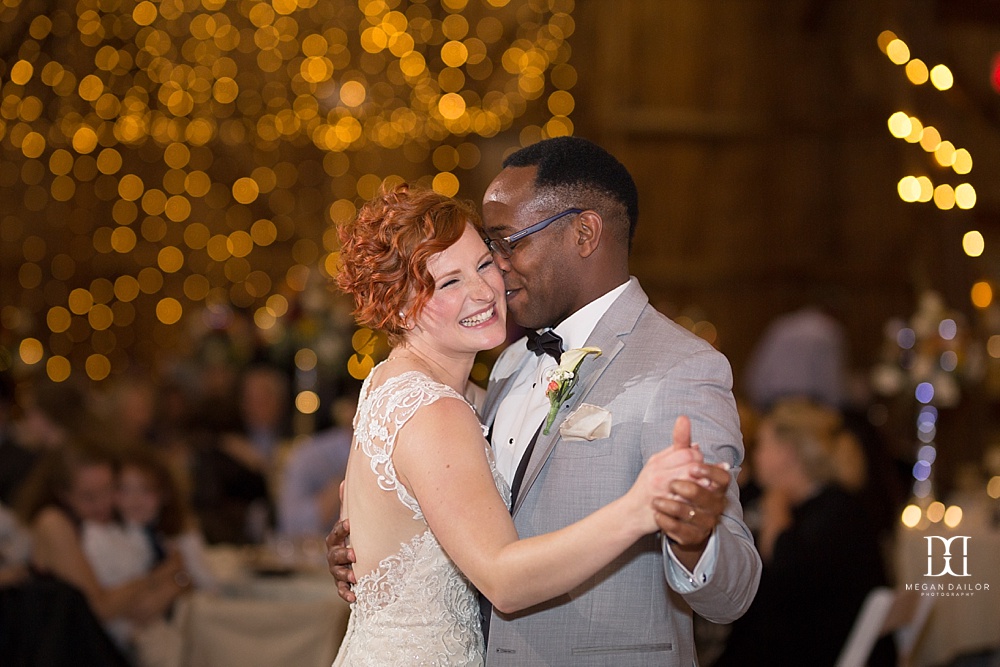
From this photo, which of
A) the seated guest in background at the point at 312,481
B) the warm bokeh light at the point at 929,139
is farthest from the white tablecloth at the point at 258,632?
the warm bokeh light at the point at 929,139

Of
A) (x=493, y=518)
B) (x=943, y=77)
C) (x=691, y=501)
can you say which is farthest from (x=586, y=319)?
(x=943, y=77)

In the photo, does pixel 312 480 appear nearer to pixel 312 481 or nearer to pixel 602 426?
pixel 312 481

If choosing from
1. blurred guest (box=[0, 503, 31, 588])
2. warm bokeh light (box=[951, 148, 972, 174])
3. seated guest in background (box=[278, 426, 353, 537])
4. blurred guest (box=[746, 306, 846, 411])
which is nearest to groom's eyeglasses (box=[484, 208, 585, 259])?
blurred guest (box=[0, 503, 31, 588])

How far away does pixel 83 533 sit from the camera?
14.8 ft

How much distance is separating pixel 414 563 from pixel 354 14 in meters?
8.18

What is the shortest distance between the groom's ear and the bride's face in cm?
20

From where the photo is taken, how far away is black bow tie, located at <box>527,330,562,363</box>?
231 cm

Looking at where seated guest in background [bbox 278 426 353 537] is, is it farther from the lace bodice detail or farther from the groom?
the lace bodice detail

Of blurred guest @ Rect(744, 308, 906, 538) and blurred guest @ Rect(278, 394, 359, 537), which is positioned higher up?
blurred guest @ Rect(278, 394, 359, 537)

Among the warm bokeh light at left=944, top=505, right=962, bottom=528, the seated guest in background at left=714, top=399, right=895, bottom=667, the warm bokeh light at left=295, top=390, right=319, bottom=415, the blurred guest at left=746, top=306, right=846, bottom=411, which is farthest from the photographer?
the blurred guest at left=746, top=306, right=846, bottom=411

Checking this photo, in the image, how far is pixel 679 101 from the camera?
905 centimetres

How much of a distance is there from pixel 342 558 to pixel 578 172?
0.92 metres

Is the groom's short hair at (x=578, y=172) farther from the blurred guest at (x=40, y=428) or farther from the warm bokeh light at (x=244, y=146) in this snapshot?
the warm bokeh light at (x=244, y=146)

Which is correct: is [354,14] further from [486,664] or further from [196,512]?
[486,664]
